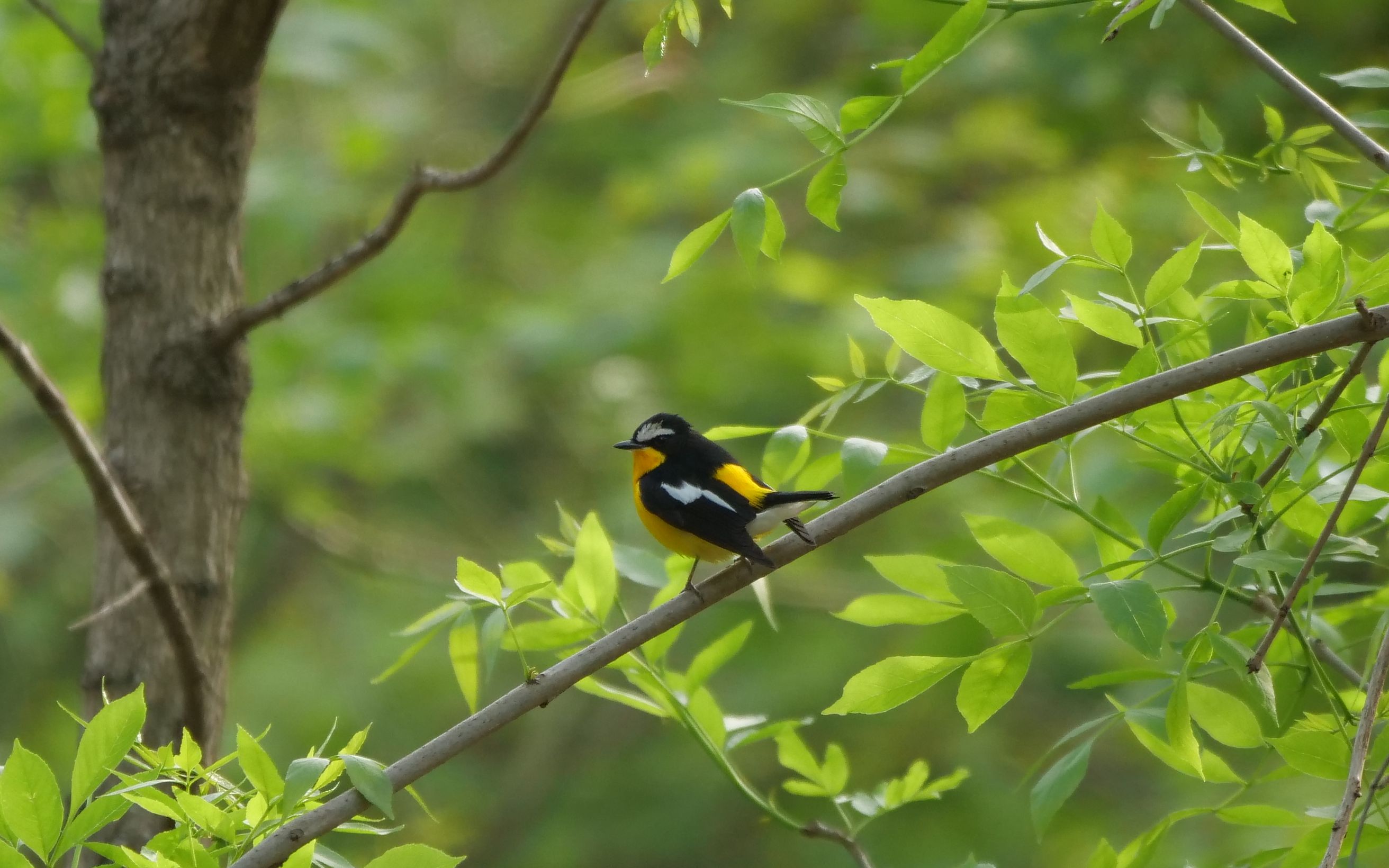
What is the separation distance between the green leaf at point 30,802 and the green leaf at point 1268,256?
158cm

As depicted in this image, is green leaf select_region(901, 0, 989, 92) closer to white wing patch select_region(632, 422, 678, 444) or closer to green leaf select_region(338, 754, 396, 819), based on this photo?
green leaf select_region(338, 754, 396, 819)

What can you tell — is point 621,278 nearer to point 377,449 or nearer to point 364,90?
point 377,449

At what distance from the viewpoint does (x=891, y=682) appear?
1.59 m

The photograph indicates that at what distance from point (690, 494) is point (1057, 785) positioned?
182 cm

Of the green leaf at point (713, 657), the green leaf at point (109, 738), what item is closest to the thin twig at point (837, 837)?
the green leaf at point (713, 657)

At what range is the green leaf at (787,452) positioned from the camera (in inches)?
75.8

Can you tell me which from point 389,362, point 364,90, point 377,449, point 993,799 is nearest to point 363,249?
point 389,362

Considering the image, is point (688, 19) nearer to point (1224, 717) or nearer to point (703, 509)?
point (1224, 717)

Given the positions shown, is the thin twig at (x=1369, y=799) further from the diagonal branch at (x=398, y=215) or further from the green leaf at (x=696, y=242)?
the diagonal branch at (x=398, y=215)

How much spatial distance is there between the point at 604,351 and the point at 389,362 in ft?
3.82

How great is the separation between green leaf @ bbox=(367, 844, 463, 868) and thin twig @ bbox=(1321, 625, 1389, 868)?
3.07 ft

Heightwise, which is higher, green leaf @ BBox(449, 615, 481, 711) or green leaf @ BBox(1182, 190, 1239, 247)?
green leaf @ BBox(1182, 190, 1239, 247)

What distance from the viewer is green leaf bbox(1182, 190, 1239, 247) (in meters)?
1.68

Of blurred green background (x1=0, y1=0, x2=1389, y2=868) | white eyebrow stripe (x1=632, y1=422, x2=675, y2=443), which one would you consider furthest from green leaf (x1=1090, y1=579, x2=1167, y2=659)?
blurred green background (x1=0, y1=0, x2=1389, y2=868)
